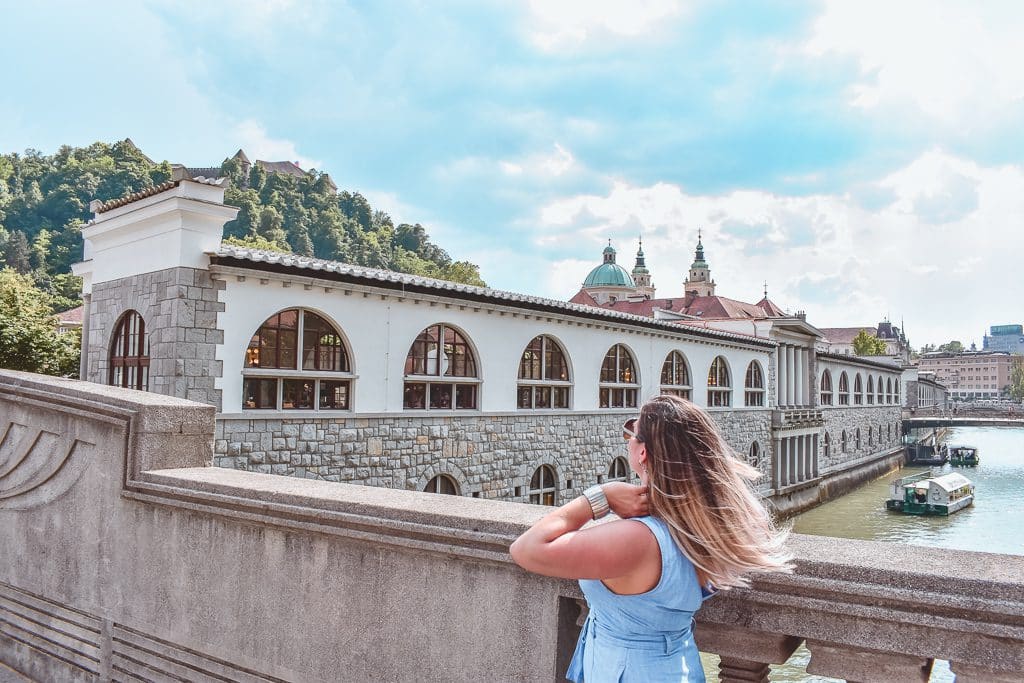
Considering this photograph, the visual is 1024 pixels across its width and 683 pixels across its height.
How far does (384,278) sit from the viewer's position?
13.4m

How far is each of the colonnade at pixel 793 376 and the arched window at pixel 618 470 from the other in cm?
1290

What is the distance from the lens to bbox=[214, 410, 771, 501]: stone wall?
11961 millimetres

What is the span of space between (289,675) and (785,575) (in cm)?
216

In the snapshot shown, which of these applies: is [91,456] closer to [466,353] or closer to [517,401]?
[466,353]

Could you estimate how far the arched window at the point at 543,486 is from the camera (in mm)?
17750

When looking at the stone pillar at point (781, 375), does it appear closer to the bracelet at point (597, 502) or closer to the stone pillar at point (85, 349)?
the stone pillar at point (85, 349)

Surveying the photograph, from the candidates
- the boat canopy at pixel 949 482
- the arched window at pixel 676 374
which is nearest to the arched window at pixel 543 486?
the arched window at pixel 676 374

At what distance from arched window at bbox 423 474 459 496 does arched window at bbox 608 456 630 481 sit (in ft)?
21.0

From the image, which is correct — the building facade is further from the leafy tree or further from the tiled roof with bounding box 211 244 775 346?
the leafy tree

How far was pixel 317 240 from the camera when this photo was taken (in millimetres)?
99312

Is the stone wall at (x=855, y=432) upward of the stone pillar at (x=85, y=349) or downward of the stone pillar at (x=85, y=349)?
downward

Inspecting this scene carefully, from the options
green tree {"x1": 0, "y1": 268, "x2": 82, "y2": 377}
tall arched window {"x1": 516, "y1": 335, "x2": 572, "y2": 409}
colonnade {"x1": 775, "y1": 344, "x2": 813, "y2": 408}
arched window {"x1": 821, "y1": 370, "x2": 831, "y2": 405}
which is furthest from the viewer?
arched window {"x1": 821, "y1": 370, "x2": 831, "y2": 405}

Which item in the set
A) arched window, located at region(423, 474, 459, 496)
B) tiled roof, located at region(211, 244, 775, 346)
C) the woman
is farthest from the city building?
the woman

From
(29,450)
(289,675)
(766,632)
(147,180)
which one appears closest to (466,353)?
(29,450)
